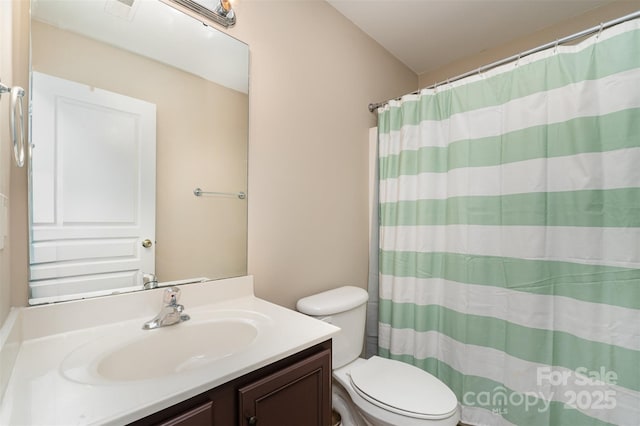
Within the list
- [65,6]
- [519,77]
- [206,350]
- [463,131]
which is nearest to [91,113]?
[65,6]

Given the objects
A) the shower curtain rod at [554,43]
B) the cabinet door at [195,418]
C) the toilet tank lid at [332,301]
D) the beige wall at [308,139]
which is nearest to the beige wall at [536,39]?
the beige wall at [308,139]

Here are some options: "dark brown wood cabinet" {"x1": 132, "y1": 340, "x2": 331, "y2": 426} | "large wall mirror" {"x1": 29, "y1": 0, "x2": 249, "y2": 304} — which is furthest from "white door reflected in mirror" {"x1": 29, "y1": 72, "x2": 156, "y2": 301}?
"dark brown wood cabinet" {"x1": 132, "y1": 340, "x2": 331, "y2": 426}

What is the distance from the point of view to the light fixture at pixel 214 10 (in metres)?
1.14

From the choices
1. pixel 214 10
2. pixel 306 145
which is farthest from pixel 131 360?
pixel 214 10

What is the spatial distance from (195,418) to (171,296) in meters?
0.46

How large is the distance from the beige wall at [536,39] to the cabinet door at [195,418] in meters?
2.61

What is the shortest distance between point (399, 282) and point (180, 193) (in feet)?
4.34

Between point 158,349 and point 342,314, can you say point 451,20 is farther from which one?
point 158,349

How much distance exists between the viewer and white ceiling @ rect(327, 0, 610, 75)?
1666 millimetres

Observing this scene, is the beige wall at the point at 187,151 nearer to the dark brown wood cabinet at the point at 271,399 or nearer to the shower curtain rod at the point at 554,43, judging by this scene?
the dark brown wood cabinet at the point at 271,399

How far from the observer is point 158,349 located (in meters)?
0.90

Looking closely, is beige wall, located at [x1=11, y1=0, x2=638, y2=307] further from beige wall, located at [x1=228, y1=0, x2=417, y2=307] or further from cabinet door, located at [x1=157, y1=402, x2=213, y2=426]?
cabinet door, located at [x1=157, y1=402, x2=213, y2=426]

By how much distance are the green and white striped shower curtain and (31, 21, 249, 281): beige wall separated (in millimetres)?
1031

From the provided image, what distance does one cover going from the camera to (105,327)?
92 centimetres
